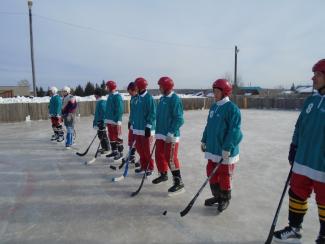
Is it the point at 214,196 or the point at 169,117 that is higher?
the point at 169,117

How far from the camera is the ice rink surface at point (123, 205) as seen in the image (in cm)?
335

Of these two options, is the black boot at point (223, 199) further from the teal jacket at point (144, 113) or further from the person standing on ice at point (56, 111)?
the person standing on ice at point (56, 111)

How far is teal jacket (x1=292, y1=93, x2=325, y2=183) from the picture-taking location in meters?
2.87

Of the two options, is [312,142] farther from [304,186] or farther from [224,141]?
[224,141]

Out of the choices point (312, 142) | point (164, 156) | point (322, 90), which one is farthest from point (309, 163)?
point (164, 156)

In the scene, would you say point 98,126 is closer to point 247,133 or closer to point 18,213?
point 18,213

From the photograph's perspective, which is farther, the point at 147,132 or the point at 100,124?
the point at 100,124

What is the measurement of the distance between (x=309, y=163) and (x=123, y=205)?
238 cm

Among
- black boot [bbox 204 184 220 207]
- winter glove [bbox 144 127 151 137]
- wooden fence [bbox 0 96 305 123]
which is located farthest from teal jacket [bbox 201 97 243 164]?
wooden fence [bbox 0 96 305 123]

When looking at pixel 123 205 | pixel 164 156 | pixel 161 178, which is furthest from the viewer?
pixel 161 178

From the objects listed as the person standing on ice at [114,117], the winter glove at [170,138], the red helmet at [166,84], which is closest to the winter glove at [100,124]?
the person standing on ice at [114,117]

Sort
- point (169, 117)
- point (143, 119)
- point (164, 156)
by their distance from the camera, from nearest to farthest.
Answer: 1. point (169, 117)
2. point (164, 156)
3. point (143, 119)

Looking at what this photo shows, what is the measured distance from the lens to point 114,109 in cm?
686

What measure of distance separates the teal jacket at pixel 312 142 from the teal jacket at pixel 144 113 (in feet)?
9.20
